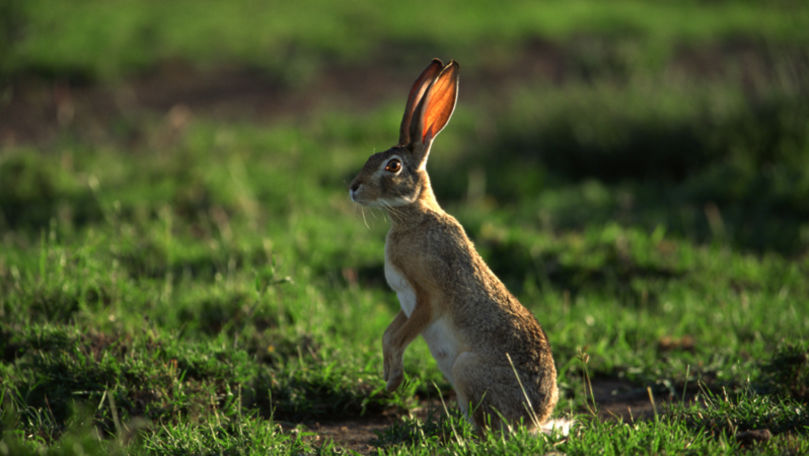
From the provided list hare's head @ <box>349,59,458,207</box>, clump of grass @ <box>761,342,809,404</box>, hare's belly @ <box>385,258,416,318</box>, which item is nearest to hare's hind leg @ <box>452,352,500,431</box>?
hare's belly @ <box>385,258,416,318</box>

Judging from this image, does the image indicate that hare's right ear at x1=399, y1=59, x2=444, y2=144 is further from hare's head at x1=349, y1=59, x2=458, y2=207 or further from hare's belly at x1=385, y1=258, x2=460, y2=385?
hare's belly at x1=385, y1=258, x2=460, y2=385

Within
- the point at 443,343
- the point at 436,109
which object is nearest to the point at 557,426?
the point at 443,343

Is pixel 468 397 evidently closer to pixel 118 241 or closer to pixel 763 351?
pixel 763 351

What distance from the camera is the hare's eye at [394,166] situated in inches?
154

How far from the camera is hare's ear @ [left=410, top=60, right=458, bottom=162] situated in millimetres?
3922

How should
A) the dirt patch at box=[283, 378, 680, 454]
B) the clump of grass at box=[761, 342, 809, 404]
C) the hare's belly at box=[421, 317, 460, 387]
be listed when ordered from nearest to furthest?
the hare's belly at box=[421, 317, 460, 387], the dirt patch at box=[283, 378, 680, 454], the clump of grass at box=[761, 342, 809, 404]

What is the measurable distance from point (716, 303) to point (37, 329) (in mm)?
4617

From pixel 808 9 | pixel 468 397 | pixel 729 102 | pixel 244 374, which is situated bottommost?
pixel 244 374

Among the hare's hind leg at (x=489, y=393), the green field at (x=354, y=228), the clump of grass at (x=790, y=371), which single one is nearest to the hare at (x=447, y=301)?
the hare's hind leg at (x=489, y=393)

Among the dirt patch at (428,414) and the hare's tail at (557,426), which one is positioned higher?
the hare's tail at (557,426)

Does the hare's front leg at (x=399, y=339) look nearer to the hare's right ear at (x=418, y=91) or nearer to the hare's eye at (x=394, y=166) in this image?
the hare's eye at (x=394, y=166)

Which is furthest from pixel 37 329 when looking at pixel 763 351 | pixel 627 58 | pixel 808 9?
pixel 808 9

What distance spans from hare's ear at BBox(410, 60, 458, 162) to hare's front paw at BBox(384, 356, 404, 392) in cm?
101

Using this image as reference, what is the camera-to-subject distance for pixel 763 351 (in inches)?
195
